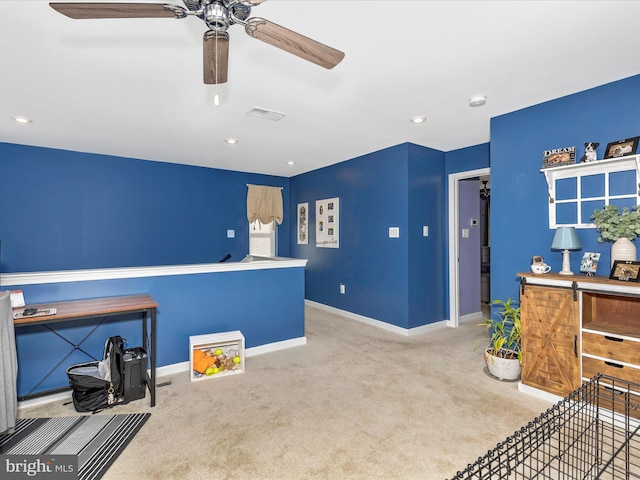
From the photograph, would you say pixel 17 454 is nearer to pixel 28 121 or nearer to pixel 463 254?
pixel 28 121

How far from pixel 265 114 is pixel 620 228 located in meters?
2.99

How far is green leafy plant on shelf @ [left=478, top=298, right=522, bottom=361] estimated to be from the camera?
9.78 feet

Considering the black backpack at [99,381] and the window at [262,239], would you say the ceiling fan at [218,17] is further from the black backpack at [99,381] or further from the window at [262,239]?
the window at [262,239]

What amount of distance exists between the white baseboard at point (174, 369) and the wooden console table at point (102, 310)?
1.01 ft

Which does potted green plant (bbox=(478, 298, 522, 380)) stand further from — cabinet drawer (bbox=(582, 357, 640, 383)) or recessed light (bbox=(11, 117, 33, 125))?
recessed light (bbox=(11, 117, 33, 125))

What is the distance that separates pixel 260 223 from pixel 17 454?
4.78m

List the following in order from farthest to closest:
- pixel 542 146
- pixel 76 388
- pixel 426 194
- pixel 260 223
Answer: pixel 260 223 < pixel 426 194 < pixel 542 146 < pixel 76 388

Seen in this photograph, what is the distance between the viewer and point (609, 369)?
2.25m

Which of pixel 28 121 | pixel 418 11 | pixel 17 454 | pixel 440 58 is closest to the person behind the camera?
pixel 418 11

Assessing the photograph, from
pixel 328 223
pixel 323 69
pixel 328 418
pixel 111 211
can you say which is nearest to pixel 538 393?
pixel 328 418

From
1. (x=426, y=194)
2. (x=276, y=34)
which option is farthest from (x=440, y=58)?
(x=426, y=194)

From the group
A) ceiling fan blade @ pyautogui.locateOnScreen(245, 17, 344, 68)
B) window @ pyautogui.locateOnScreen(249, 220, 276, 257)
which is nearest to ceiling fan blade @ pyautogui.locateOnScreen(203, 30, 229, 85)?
ceiling fan blade @ pyautogui.locateOnScreen(245, 17, 344, 68)

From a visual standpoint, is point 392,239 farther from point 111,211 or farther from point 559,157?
point 111,211

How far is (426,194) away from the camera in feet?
14.6
